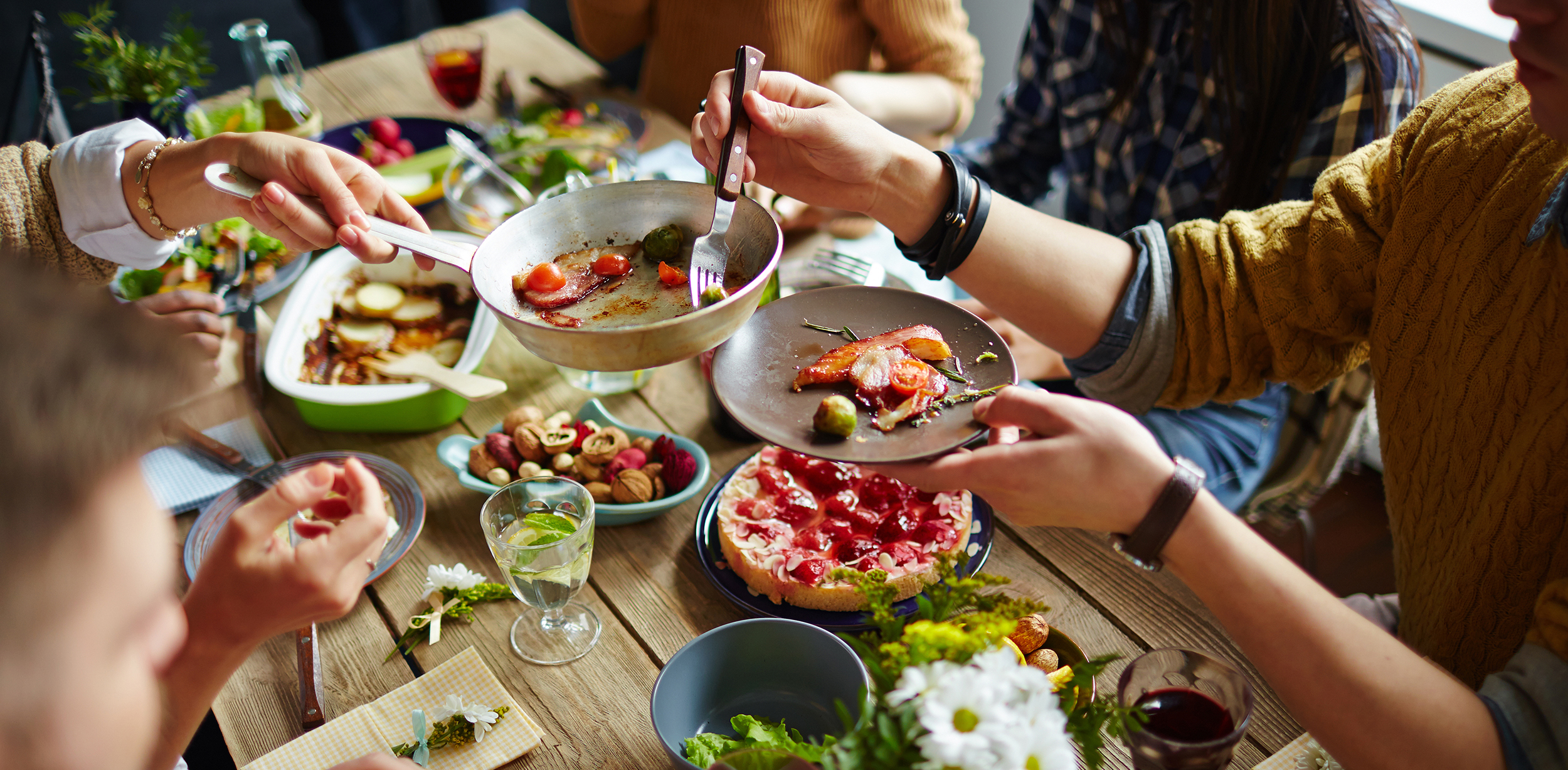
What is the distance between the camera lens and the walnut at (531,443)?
135 cm

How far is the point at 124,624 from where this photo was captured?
63 cm

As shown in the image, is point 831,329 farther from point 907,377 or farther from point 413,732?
point 413,732

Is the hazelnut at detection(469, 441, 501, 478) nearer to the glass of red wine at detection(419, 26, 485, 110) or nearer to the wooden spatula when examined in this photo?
the wooden spatula

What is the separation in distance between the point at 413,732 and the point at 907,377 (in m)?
0.69

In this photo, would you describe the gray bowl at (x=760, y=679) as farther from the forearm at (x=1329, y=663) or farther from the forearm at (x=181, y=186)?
the forearm at (x=181, y=186)

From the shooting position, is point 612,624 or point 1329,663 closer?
point 1329,663

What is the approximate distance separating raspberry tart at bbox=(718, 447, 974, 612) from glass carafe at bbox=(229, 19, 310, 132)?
5.12 ft

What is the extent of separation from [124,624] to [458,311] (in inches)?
43.4

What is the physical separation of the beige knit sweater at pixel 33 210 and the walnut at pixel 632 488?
35.7 inches

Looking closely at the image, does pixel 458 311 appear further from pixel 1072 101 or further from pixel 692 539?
pixel 1072 101

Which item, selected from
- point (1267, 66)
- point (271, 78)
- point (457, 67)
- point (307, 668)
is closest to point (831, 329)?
point (307, 668)

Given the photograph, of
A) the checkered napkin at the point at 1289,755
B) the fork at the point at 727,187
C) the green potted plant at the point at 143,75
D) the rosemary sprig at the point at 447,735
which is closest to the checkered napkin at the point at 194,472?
the rosemary sprig at the point at 447,735

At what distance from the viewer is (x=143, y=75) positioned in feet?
6.64

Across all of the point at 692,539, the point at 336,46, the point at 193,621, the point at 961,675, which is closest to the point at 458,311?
the point at 692,539
